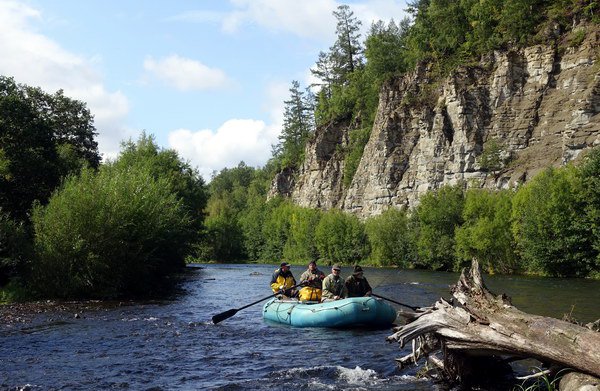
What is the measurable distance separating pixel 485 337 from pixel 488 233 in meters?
37.5

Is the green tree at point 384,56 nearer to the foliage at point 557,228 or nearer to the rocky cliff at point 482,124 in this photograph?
the rocky cliff at point 482,124

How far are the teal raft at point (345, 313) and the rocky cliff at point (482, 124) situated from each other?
3339 cm

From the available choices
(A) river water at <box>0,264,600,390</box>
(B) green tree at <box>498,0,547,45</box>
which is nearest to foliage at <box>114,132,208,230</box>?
(A) river water at <box>0,264,600,390</box>

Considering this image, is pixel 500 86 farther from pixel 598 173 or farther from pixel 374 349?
pixel 374 349

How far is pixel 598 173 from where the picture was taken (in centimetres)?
3650

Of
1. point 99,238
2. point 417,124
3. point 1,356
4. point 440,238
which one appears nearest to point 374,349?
point 1,356

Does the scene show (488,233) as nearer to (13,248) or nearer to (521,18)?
(521,18)

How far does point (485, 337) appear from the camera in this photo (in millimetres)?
8523

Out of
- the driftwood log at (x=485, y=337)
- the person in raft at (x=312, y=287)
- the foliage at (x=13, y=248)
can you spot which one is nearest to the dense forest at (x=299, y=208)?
the foliage at (x=13, y=248)

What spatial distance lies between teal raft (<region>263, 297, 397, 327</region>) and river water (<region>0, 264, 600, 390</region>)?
1.10ft

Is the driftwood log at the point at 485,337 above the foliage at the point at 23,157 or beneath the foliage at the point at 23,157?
beneath

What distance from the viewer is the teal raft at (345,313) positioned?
16.6 meters

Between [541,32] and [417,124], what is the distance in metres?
16.2

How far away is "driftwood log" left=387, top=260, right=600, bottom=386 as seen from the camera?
757 cm
